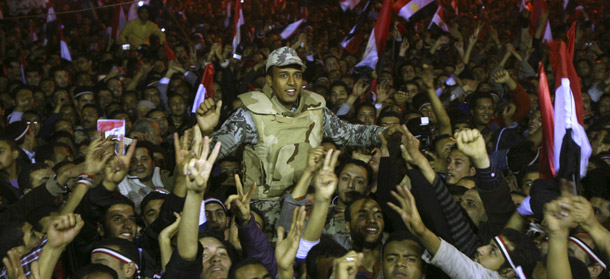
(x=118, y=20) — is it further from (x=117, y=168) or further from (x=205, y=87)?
(x=117, y=168)

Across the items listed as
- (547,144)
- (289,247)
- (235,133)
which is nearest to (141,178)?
(235,133)

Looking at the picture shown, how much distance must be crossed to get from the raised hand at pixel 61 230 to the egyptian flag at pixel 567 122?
2.80 m

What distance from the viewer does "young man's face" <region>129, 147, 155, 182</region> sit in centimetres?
679

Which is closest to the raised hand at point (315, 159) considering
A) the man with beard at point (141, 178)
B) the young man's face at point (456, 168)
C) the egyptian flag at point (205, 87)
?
the young man's face at point (456, 168)

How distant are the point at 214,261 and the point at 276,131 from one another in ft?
4.01

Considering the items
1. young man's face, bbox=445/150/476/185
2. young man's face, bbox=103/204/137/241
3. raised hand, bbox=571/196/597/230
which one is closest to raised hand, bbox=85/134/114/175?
young man's face, bbox=103/204/137/241

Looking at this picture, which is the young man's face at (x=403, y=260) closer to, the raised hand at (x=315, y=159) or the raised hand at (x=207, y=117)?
the raised hand at (x=315, y=159)

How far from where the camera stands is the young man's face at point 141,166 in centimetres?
679

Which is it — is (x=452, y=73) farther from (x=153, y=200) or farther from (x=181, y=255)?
(x=181, y=255)

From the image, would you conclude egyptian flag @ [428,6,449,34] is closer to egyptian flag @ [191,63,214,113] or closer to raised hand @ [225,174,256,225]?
egyptian flag @ [191,63,214,113]

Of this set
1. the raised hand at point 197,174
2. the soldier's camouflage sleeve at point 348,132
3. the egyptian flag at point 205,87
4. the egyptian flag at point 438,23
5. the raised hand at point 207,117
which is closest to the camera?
the raised hand at point 197,174

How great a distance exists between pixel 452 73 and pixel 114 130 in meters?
5.67

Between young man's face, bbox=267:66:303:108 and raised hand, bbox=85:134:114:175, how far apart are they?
1.24 metres

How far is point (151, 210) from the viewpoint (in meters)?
5.79
